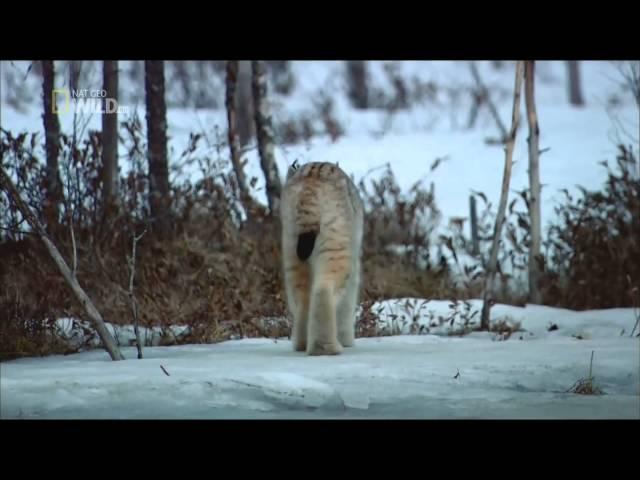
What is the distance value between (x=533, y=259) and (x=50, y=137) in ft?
16.6

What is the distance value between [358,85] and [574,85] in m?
6.57

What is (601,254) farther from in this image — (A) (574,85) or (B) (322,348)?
(A) (574,85)

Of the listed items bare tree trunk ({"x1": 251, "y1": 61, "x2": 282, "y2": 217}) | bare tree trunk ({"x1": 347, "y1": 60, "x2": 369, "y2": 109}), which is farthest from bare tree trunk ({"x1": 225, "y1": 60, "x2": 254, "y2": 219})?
bare tree trunk ({"x1": 347, "y1": 60, "x2": 369, "y2": 109})

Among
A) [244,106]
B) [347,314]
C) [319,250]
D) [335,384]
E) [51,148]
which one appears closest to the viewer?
[335,384]

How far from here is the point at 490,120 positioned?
2175 cm

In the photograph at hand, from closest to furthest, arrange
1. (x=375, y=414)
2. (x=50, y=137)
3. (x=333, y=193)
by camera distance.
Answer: (x=375, y=414) → (x=333, y=193) → (x=50, y=137)

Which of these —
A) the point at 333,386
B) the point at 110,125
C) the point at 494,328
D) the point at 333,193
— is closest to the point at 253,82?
the point at 110,125

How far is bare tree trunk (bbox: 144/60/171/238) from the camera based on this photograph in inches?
438

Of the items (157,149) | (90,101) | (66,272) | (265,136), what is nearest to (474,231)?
(265,136)

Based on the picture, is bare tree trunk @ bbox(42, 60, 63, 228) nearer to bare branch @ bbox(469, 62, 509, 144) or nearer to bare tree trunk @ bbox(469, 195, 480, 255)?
bare tree trunk @ bbox(469, 195, 480, 255)

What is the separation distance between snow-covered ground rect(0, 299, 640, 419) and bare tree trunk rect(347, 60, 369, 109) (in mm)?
16260

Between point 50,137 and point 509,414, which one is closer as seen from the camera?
point 509,414

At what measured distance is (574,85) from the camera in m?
27.9
